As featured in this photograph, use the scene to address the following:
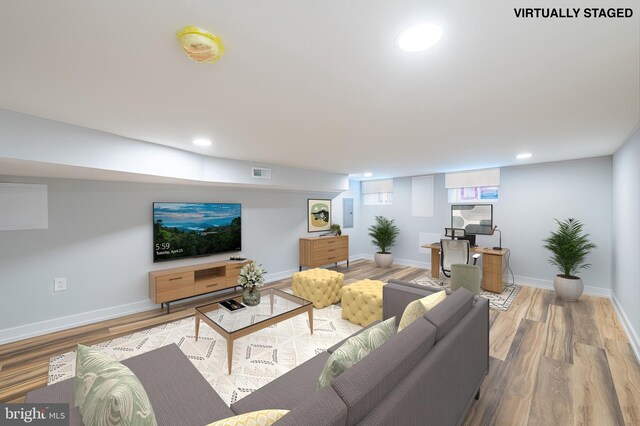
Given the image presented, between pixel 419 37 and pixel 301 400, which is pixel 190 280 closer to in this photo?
pixel 301 400

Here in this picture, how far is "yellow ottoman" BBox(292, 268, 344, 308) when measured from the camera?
3.77m

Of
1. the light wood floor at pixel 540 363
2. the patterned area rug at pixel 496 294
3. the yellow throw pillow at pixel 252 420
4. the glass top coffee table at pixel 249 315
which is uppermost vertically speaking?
the yellow throw pillow at pixel 252 420

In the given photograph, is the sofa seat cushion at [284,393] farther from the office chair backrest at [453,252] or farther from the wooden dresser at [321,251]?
the wooden dresser at [321,251]

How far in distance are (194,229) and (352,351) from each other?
3680 mm

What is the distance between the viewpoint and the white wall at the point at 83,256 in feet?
9.78

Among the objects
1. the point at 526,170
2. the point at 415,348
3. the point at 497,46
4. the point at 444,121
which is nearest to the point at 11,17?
the point at 497,46

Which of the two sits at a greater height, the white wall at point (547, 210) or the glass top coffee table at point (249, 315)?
the white wall at point (547, 210)

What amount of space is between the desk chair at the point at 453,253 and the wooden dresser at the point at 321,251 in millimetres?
2322

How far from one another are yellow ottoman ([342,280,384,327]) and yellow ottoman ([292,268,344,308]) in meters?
0.42

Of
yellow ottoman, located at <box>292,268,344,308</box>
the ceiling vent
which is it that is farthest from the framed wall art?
yellow ottoman, located at <box>292,268,344,308</box>

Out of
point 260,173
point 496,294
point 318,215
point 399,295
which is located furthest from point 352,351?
point 318,215

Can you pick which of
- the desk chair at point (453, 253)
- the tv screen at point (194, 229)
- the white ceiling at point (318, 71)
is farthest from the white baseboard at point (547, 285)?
the tv screen at point (194, 229)

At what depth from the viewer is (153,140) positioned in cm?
296

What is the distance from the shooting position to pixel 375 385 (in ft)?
3.39
